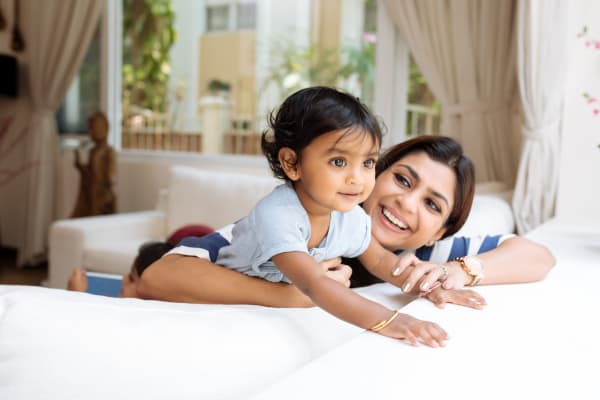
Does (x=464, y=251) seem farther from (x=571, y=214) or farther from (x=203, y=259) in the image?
(x=571, y=214)

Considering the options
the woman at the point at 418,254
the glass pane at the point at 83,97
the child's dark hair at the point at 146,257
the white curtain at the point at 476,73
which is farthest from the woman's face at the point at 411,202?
the glass pane at the point at 83,97

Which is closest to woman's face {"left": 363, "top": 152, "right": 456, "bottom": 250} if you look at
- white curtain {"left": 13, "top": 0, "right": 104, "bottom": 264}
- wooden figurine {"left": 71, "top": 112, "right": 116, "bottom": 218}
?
wooden figurine {"left": 71, "top": 112, "right": 116, "bottom": 218}

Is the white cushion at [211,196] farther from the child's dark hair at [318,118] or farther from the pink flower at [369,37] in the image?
the child's dark hair at [318,118]

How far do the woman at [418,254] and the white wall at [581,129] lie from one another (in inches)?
46.0

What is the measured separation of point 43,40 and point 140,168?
1.43 meters

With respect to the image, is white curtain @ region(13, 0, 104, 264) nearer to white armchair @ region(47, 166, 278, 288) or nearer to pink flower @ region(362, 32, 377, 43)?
white armchair @ region(47, 166, 278, 288)

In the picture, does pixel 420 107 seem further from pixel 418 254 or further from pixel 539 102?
pixel 418 254

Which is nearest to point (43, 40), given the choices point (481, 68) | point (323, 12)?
→ point (323, 12)

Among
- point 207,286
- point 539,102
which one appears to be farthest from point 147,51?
point 207,286

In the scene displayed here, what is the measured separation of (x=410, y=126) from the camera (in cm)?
373

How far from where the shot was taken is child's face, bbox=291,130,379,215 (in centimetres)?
100

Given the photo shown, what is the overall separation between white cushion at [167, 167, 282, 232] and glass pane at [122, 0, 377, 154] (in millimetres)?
854

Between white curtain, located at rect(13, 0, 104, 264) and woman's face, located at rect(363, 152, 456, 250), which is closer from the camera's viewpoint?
woman's face, located at rect(363, 152, 456, 250)

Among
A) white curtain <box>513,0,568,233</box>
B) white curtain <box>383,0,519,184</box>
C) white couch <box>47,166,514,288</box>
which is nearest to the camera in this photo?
white curtain <box>513,0,568,233</box>
